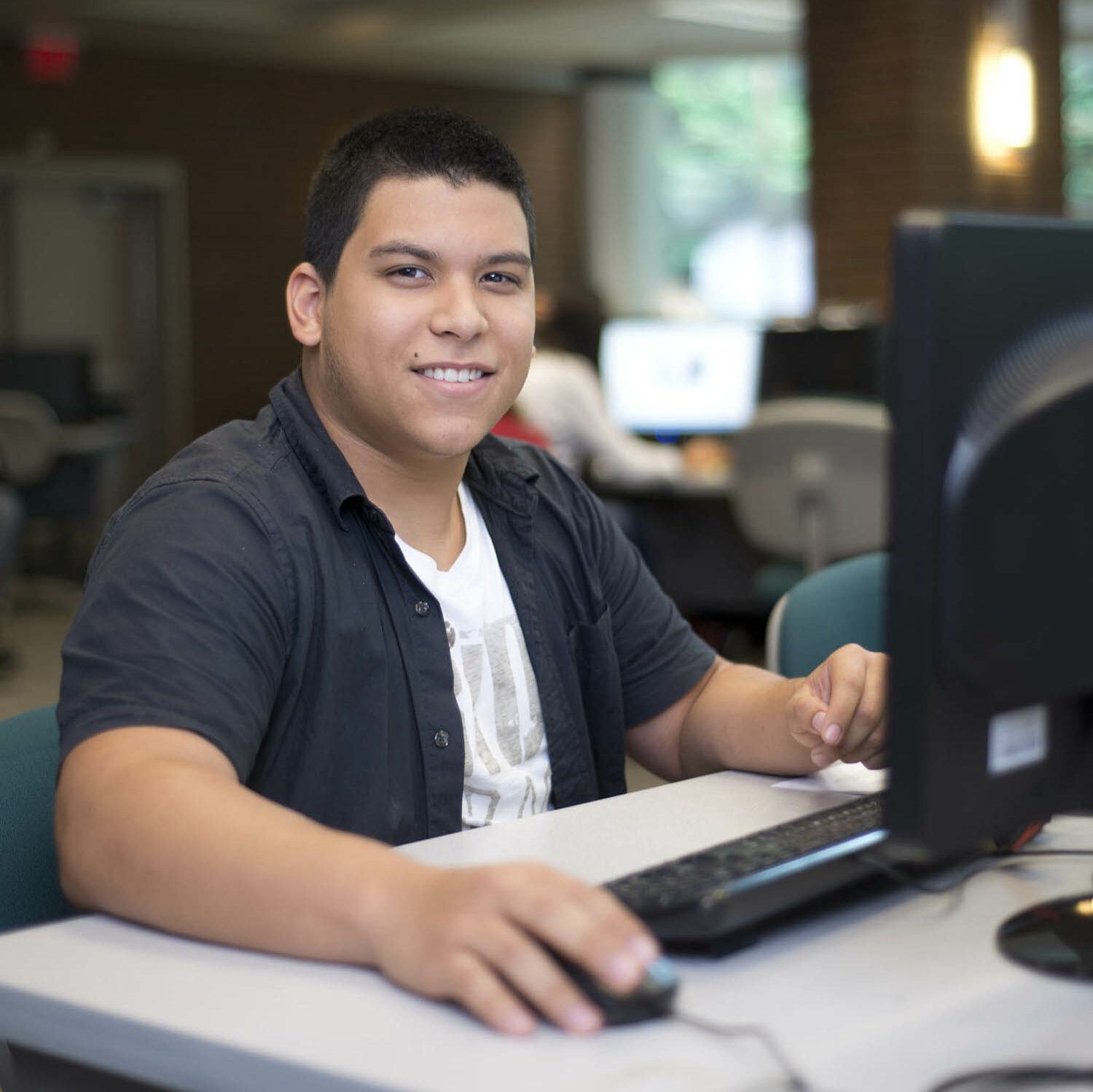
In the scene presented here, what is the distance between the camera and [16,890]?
1.21 metres

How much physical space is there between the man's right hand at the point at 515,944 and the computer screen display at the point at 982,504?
0.16m

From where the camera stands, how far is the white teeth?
1.41 metres

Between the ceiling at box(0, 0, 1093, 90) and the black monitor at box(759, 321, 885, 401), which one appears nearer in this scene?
the black monitor at box(759, 321, 885, 401)

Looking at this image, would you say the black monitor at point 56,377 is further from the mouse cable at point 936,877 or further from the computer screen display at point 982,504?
the computer screen display at point 982,504

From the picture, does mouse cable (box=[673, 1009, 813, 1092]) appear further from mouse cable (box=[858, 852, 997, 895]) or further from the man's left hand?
the man's left hand

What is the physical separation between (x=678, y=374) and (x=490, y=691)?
416 cm

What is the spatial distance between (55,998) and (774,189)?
10.9m

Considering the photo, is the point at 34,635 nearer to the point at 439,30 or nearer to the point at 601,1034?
the point at 439,30

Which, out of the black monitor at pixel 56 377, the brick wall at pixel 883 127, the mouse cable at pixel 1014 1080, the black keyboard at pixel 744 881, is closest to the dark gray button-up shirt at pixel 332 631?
the black keyboard at pixel 744 881

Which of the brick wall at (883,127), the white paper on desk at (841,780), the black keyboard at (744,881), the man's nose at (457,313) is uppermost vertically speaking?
the brick wall at (883,127)

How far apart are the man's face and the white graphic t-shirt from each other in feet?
0.40

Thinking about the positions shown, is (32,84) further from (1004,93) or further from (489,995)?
(489,995)

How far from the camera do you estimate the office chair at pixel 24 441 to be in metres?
6.75

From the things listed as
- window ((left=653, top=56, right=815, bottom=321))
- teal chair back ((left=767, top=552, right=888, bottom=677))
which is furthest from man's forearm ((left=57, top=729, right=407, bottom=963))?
window ((left=653, top=56, right=815, bottom=321))
